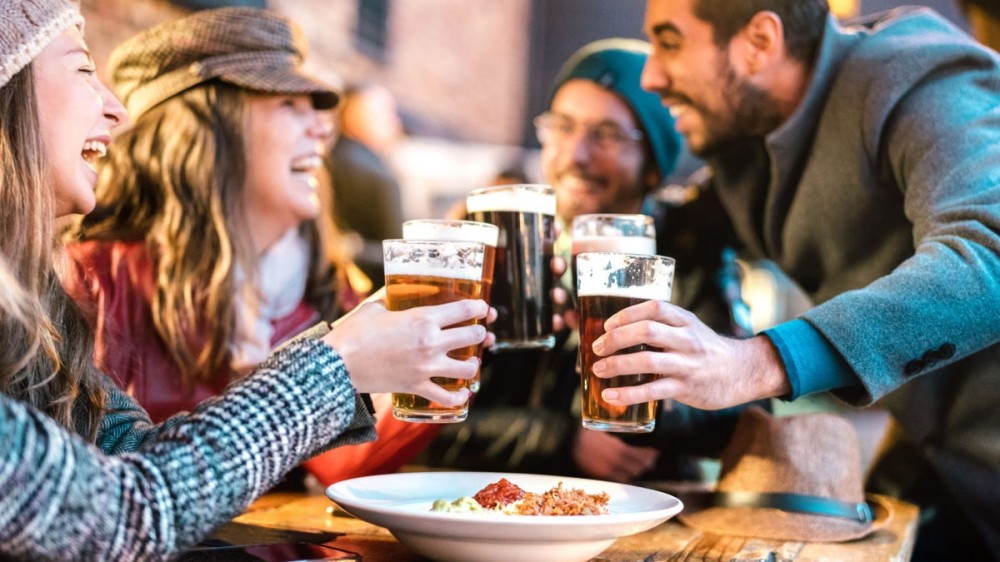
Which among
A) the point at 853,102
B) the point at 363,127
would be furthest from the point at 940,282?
the point at 363,127

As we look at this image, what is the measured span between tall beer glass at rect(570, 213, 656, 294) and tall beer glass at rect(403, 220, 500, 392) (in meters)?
0.37

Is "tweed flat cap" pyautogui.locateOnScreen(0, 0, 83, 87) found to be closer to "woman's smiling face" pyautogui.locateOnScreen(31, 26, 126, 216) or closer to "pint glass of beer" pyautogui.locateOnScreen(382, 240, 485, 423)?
"woman's smiling face" pyautogui.locateOnScreen(31, 26, 126, 216)

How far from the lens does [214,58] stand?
2.18 metres

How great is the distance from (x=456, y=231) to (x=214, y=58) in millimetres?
1102

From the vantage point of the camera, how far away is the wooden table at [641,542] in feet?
4.50

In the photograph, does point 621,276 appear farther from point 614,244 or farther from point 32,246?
point 32,246

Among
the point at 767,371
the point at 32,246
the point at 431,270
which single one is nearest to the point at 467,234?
the point at 431,270

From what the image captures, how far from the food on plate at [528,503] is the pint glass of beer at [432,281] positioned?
0.39ft

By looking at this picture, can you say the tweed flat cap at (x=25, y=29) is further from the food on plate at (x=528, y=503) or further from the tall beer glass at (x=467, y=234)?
the food on plate at (x=528, y=503)

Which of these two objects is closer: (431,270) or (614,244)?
(431,270)

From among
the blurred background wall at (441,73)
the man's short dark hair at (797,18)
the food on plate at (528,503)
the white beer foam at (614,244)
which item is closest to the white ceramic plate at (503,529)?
the food on plate at (528,503)

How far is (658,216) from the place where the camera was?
2439 millimetres

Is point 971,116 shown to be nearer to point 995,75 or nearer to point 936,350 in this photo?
point 995,75

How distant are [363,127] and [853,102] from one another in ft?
13.4
